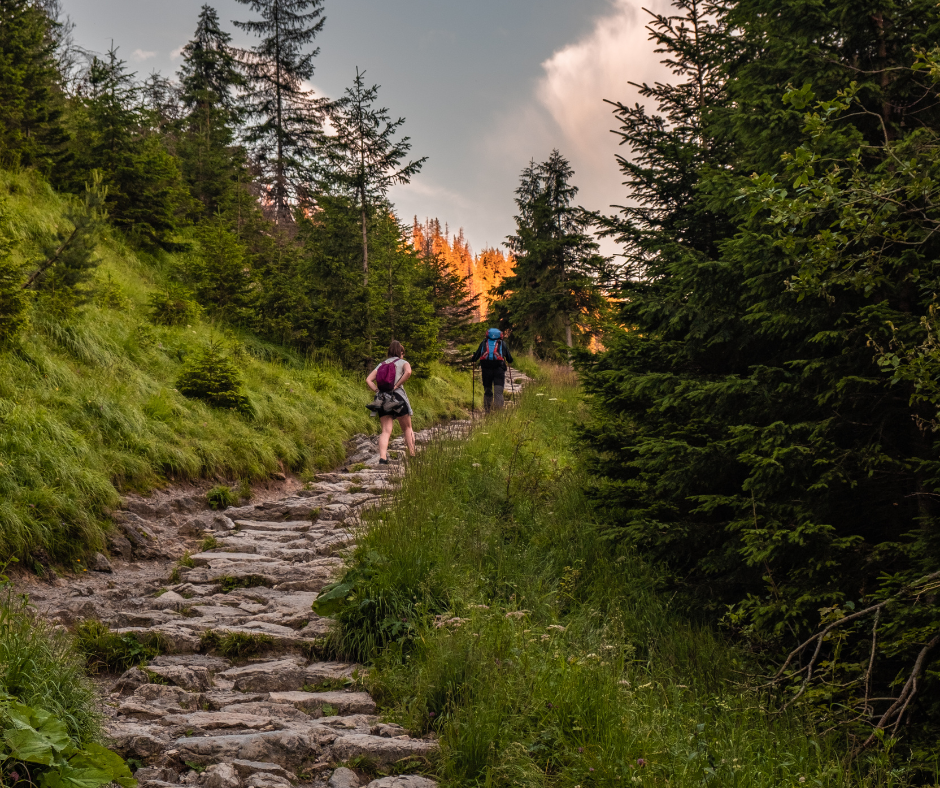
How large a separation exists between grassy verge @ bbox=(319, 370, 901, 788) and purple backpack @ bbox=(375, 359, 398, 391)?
2.82 metres

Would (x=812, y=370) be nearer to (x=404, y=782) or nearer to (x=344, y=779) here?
(x=404, y=782)

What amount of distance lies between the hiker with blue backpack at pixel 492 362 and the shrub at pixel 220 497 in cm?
671

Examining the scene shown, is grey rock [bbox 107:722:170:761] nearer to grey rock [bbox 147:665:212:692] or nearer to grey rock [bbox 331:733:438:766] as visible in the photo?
grey rock [bbox 147:665:212:692]

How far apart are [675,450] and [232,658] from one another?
4.06 meters

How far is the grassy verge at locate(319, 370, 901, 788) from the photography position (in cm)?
281

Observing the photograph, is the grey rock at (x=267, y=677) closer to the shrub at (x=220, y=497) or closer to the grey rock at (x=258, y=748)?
the grey rock at (x=258, y=748)

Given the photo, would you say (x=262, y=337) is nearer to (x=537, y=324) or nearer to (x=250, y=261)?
(x=250, y=261)

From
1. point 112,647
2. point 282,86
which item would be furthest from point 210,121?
point 112,647

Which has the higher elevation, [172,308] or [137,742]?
[172,308]

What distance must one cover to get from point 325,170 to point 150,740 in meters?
17.2

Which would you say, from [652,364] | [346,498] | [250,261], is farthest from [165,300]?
[652,364]

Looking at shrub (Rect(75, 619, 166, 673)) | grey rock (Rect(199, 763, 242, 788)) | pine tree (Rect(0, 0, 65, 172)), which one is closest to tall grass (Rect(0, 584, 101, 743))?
grey rock (Rect(199, 763, 242, 788))

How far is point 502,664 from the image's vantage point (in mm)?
3414

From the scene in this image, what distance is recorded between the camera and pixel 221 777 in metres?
2.60
